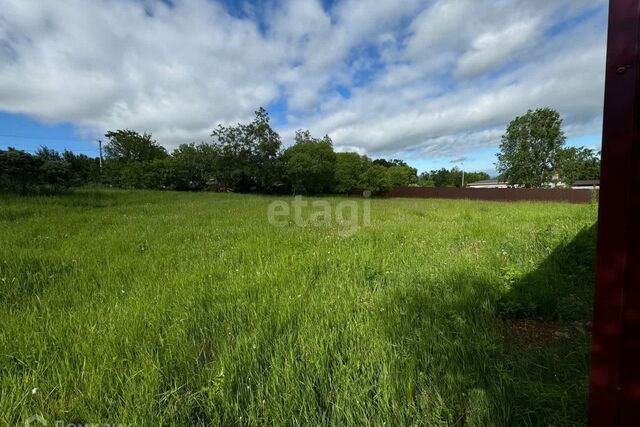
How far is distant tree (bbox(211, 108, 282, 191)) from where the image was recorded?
30234 millimetres

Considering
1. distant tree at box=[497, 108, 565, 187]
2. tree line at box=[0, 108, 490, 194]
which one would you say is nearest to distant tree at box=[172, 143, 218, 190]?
tree line at box=[0, 108, 490, 194]

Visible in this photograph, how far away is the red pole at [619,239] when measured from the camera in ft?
3.07

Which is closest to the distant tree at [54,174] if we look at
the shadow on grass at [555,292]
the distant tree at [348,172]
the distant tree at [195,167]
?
the shadow on grass at [555,292]

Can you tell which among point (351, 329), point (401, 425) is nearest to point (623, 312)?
point (401, 425)

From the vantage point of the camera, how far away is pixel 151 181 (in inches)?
1237

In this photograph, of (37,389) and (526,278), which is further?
(526,278)

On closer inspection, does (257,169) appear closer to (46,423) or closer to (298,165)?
(298,165)

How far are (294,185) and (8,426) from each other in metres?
31.4

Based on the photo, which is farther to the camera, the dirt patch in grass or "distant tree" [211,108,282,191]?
"distant tree" [211,108,282,191]

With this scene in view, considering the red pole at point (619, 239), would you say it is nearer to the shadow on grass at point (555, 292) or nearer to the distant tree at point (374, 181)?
the shadow on grass at point (555, 292)

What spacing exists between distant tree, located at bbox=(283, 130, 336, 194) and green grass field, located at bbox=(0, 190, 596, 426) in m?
27.3

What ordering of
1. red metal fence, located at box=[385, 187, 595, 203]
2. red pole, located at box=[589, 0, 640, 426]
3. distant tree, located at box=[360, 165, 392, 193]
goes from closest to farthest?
red pole, located at box=[589, 0, 640, 426]
red metal fence, located at box=[385, 187, 595, 203]
distant tree, located at box=[360, 165, 392, 193]

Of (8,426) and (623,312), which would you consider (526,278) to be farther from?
(8,426)

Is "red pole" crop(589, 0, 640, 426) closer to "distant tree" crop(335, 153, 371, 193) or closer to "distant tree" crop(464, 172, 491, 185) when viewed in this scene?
"distant tree" crop(335, 153, 371, 193)
